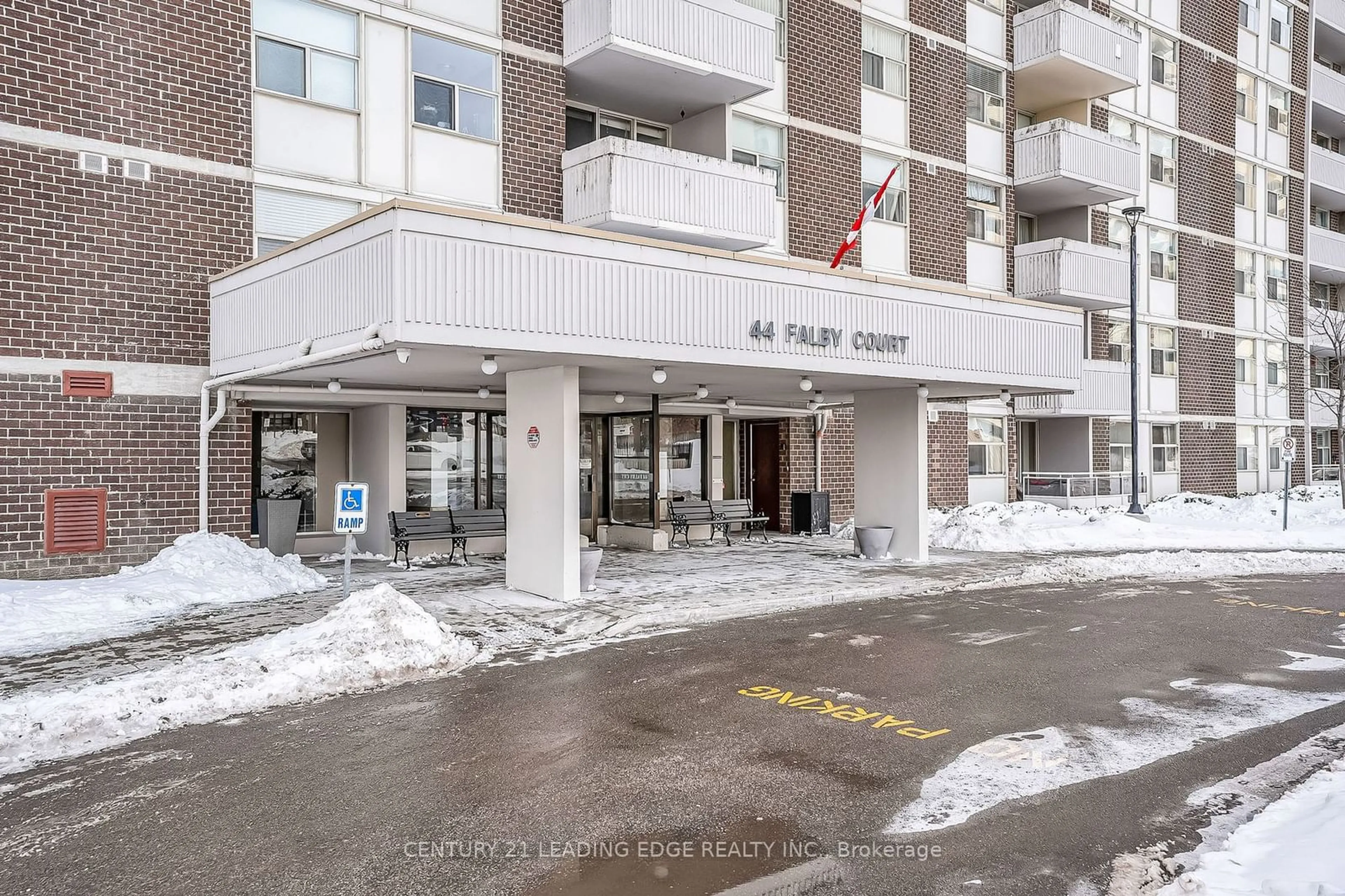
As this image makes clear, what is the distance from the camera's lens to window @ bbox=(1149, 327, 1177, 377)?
32938 millimetres

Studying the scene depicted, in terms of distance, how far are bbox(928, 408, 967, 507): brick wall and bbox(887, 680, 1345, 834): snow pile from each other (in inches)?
701

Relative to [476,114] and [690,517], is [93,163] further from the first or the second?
[690,517]

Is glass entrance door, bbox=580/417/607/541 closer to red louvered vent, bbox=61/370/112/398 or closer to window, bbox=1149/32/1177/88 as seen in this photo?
red louvered vent, bbox=61/370/112/398

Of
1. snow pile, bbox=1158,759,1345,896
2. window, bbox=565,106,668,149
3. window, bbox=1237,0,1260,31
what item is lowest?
snow pile, bbox=1158,759,1345,896

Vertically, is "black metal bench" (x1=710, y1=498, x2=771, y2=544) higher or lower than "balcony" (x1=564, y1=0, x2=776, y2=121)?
lower

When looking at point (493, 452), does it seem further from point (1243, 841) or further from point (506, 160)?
point (1243, 841)

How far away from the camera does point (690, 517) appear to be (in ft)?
70.0

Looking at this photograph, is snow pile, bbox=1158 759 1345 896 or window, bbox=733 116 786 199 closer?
snow pile, bbox=1158 759 1345 896

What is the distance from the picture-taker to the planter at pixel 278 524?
54.8 feet

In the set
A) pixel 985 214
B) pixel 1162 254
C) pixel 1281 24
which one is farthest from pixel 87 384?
pixel 1281 24

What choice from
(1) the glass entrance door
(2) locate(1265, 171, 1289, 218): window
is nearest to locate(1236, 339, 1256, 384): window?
(2) locate(1265, 171, 1289, 218): window

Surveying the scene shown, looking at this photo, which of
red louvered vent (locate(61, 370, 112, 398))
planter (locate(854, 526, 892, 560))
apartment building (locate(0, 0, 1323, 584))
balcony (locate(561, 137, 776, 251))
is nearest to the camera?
apartment building (locate(0, 0, 1323, 584))

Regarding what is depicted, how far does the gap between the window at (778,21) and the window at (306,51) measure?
1013cm

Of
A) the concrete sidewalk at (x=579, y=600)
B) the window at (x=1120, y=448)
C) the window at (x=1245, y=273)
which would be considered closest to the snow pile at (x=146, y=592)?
the concrete sidewalk at (x=579, y=600)
